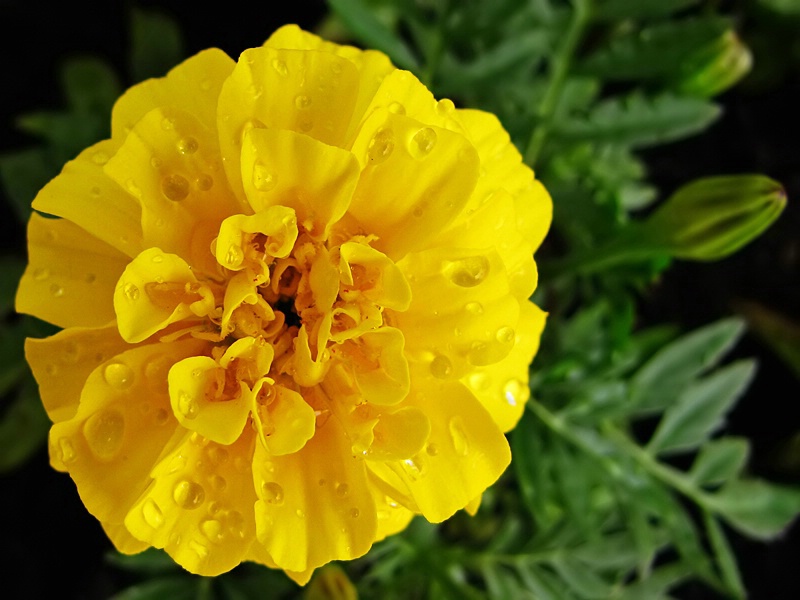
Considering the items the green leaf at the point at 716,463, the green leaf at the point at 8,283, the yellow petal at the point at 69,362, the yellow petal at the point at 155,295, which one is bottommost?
the green leaf at the point at 716,463

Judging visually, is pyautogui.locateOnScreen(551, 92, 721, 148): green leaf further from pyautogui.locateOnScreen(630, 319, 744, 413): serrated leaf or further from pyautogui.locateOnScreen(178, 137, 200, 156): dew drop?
pyautogui.locateOnScreen(178, 137, 200, 156): dew drop

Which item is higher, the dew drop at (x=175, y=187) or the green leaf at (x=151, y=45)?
the dew drop at (x=175, y=187)

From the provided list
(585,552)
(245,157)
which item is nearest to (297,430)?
(245,157)

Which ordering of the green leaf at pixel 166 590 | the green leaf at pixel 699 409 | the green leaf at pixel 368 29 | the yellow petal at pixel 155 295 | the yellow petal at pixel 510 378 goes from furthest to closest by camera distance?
the green leaf at pixel 699 409 < the green leaf at pixel 166 590 < the green leaf at pixel 368 29 < the yellow petal at pixel 510 378 < the yellow petal at pixel 155 295

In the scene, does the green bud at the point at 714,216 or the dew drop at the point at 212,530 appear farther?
the green bud at the point at 714,216

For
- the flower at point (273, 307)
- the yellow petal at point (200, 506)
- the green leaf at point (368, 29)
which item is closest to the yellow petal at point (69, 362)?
the flower at point (273, 307)

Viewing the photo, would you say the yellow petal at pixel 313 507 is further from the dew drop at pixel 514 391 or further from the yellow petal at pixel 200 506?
the dew drop at pixel 514 391

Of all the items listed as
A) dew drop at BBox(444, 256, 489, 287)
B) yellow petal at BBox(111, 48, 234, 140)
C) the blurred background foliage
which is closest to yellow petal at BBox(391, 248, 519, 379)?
dew drop at BBox(444, 256, 489, 287)

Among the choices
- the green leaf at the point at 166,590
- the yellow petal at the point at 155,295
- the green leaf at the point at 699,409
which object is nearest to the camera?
the yellow petal at the point at 155,295
